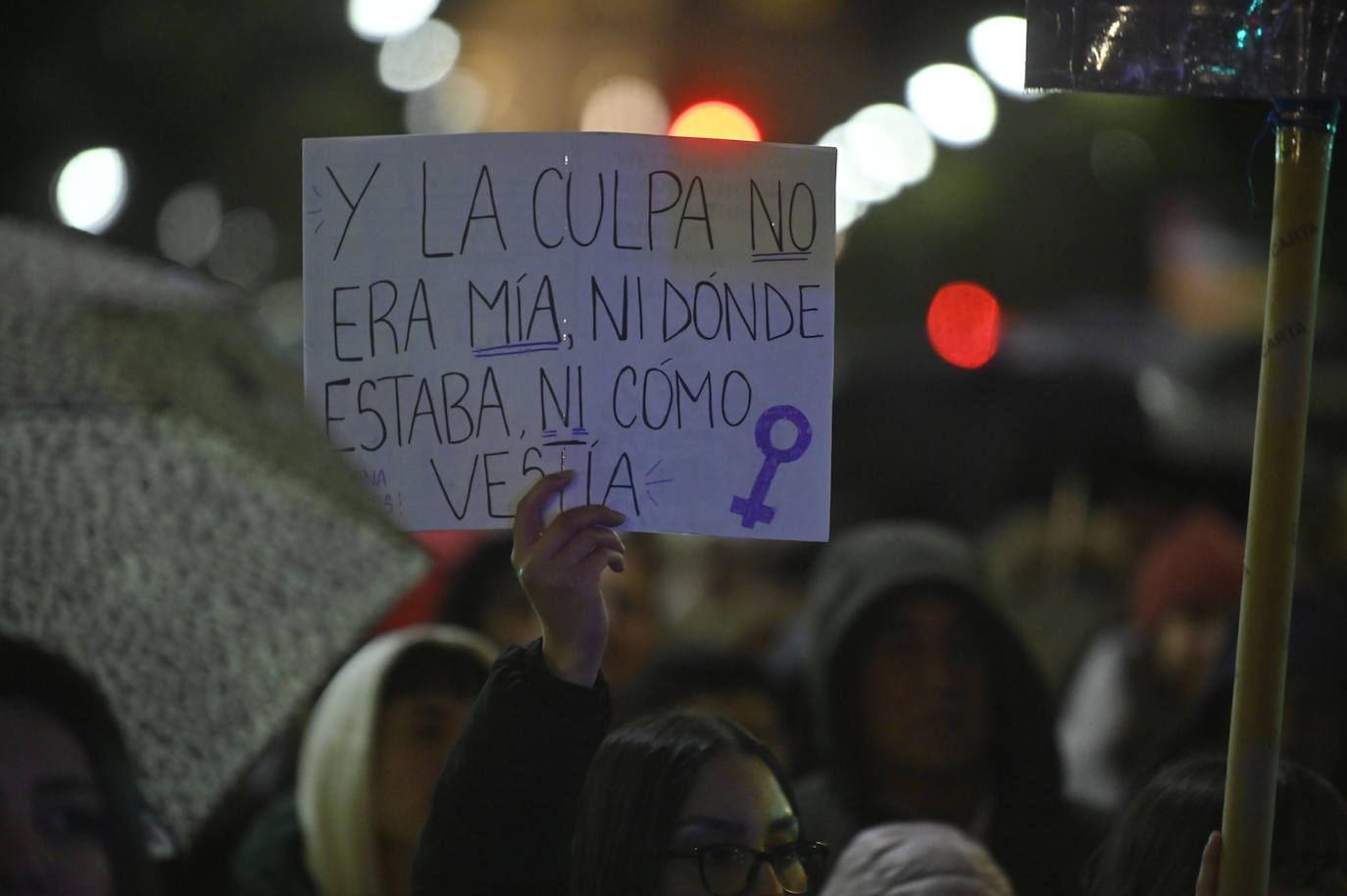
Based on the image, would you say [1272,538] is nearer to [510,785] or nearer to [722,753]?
[722,753]

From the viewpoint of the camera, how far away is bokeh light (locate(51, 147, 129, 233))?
764cm

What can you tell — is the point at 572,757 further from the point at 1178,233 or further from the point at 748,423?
the point at 1178,233

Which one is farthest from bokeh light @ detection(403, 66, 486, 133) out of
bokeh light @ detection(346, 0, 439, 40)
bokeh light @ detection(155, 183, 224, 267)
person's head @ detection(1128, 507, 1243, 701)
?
person's head @ detection(1128, 507, 1243, 701)

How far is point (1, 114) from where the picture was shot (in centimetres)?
726

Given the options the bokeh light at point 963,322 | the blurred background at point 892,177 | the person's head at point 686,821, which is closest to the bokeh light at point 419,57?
the blurred background at point 892,177

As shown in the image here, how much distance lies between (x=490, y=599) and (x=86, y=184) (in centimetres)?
411

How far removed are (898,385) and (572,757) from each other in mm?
11463

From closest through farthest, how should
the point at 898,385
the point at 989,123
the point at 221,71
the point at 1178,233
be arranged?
the point at 221,71
the point at 989,123
the point at 898,385
the point at 1178,233

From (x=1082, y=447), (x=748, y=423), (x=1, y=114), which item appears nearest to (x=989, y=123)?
(x=1082, y=447)

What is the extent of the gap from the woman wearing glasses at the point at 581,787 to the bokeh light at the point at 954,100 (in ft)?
29.8

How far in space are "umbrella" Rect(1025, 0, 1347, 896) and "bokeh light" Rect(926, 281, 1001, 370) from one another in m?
13.2

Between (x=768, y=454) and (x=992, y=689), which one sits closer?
(x=768, y=454)

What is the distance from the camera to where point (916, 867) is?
2768mm

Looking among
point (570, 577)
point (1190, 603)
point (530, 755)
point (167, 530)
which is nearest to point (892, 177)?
point (1190, 603)
